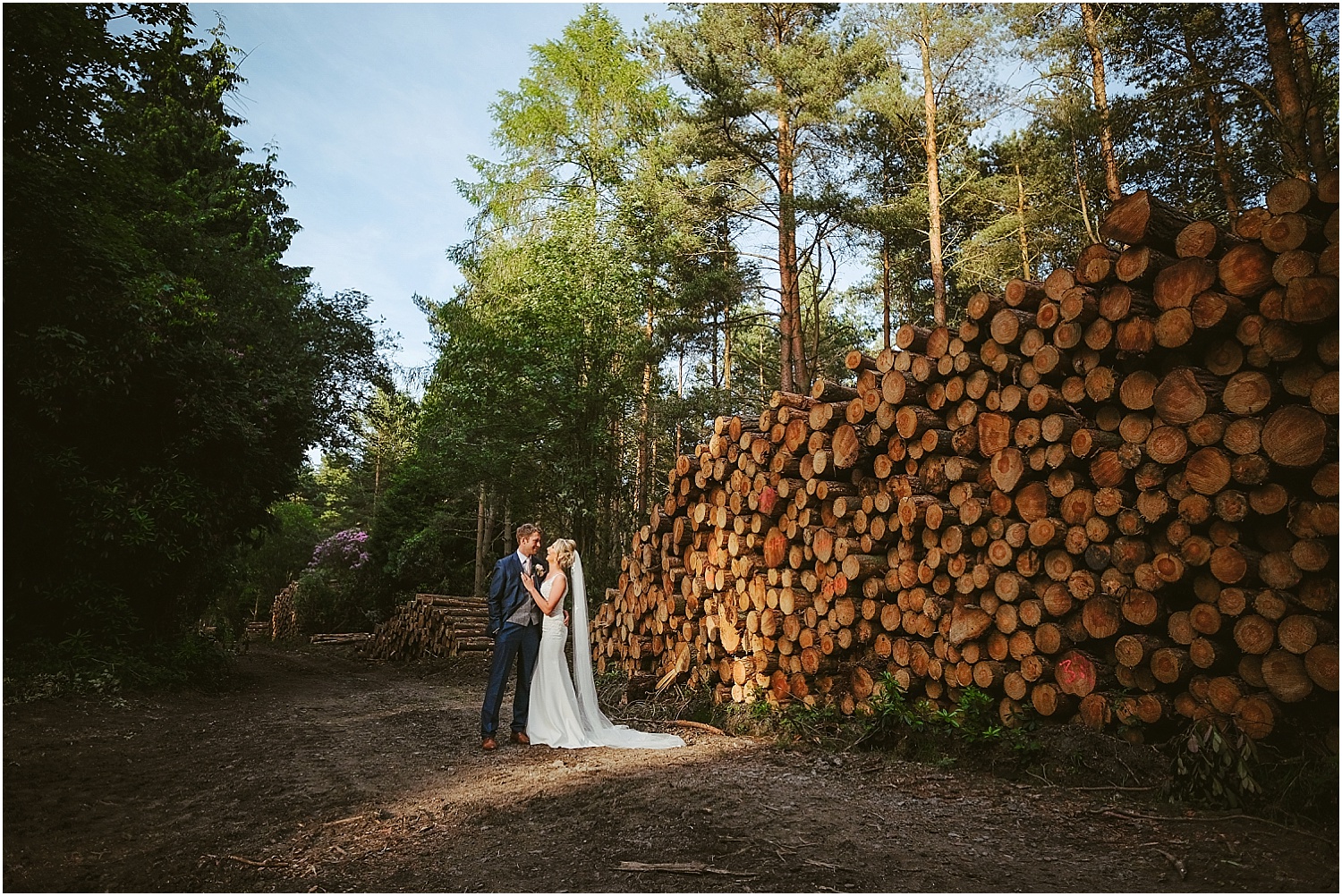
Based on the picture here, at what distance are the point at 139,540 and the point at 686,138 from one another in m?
12.0

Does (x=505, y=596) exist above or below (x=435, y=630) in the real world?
above

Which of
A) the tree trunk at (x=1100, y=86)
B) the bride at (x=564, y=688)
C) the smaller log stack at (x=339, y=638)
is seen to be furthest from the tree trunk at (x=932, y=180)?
the smaller log stack at (x=339, y=638)

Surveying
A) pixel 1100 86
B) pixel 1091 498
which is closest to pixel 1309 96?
pixel 1100 86

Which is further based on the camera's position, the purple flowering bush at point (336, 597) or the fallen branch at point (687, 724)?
the purple flowering bush at point (336, 597)

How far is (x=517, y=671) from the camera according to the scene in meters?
6.33

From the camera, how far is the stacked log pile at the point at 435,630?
13242 millimetres

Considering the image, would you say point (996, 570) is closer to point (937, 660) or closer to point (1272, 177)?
point (937, 660)

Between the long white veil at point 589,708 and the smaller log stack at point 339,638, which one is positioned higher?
the long white veil at point 589,708

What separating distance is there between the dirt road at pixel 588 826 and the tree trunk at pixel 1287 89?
8.08 metres

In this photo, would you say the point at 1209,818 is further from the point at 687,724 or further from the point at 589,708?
the point at 589,708

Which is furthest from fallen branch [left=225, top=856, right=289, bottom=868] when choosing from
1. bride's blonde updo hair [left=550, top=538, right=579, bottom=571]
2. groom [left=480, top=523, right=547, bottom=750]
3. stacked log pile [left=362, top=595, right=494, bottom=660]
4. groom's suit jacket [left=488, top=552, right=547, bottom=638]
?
stacked log pile [left=362, top=595, right=494, bottom=660]

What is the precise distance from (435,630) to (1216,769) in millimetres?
12517

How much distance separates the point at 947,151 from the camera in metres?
15.0

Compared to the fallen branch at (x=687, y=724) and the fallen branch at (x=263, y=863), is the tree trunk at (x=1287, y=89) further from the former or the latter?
the fallen branch at (x=263, y=863)
